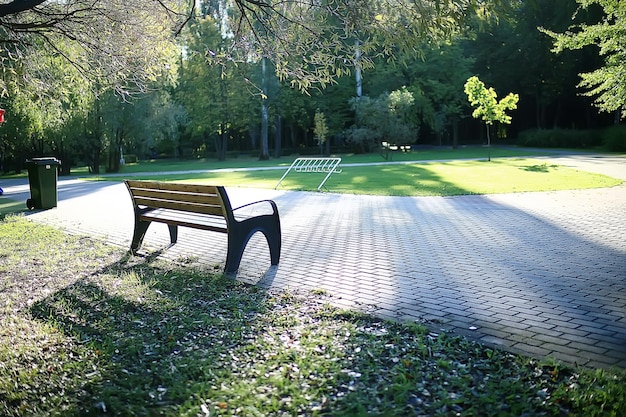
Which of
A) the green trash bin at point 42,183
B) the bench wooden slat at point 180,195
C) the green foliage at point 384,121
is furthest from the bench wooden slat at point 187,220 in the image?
the green foliage at point 384,121

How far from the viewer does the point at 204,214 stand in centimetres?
654

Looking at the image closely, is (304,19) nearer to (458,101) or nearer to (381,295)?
(381,295)

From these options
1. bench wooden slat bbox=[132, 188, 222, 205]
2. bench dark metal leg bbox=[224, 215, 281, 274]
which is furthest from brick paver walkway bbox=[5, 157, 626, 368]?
bench wooden slat bbox=[132, 188, 222, 205]

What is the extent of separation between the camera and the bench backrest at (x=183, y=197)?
6074 mm

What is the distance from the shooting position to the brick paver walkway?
438 cm

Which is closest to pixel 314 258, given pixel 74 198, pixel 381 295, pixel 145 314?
pixel 381 295

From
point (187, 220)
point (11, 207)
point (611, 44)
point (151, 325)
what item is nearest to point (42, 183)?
point (11, 207)

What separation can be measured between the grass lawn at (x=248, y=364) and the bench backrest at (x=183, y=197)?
3.43 feet

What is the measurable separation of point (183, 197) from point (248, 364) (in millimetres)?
3336

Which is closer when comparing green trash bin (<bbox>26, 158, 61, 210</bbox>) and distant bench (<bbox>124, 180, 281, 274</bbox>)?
distant bench (<bbox>124, 180, 281, 274</bbox>)

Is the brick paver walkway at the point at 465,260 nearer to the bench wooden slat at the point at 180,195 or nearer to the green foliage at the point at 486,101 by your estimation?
the bench wooden slat at the point at 180,195

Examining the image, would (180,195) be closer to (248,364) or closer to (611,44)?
(248,364)

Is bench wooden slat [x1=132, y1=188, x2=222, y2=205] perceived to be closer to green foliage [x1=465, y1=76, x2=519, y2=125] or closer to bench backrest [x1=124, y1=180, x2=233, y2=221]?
bench backrest [x1=124, y1=180, x2=233, y2=221]

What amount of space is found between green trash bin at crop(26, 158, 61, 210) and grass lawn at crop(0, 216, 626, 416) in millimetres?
8960
